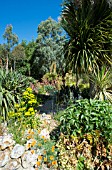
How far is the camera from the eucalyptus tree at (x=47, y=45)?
16.2 m

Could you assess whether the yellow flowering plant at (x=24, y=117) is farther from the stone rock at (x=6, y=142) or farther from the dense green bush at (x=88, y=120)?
the dense green bush at (x=88, y=120)

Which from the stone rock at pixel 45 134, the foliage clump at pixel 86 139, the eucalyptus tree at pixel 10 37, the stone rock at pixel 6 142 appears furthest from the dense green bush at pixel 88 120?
the eucalyptus tree at pixel 10 37

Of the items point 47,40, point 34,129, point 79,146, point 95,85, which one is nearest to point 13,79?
point 34,129

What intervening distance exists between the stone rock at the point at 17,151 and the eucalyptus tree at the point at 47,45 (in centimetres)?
1299

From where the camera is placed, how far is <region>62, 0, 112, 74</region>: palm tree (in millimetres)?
5215

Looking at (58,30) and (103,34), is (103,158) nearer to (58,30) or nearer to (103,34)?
(103,34)

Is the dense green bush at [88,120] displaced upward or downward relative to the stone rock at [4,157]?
upward

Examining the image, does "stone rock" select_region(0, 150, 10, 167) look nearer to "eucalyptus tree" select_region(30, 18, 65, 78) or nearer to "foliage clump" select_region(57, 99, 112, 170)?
"foliage clump" select_region(57, 99, 112, 170)

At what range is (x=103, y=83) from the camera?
5.06 meters

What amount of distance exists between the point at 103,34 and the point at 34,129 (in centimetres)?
292

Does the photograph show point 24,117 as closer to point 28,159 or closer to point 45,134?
point 45,134

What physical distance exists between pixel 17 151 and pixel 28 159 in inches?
8.6

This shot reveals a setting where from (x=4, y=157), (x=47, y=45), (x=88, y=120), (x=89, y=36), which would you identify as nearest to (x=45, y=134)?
(x=4, y=157)

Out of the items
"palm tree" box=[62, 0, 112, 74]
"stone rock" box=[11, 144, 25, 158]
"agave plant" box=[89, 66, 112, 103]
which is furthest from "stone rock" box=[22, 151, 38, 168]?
"palm tree" box=[62, 0, 112, 74]
